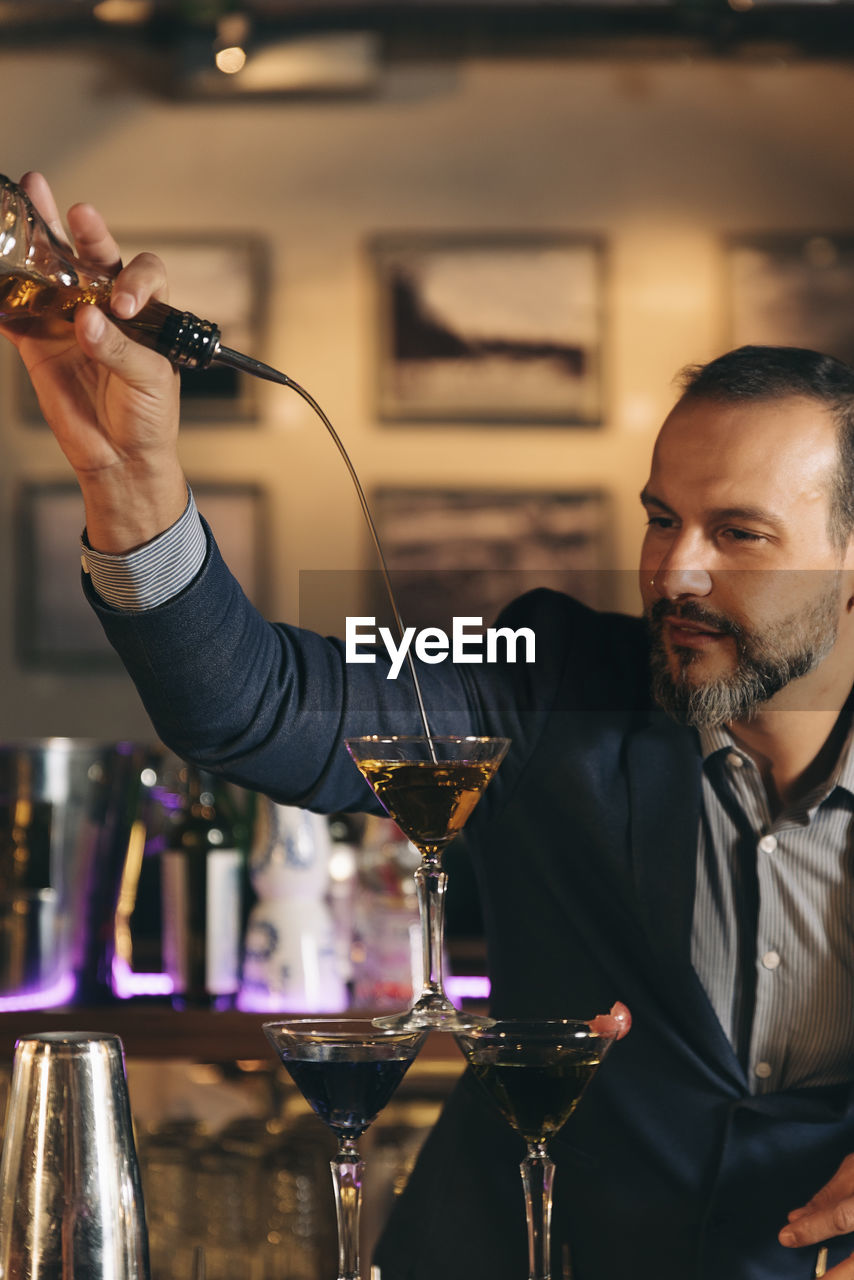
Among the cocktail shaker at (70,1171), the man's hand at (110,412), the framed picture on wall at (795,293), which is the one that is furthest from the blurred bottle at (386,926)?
the framed picture on wall at (795,293)

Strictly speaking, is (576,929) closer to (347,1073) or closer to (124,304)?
(347,1073)

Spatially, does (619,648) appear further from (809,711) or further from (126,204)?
(126,204)

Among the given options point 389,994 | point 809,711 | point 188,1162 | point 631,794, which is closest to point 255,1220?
point 188,1162

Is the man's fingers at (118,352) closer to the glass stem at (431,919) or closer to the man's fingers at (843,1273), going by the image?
the glass stem at (431,919)

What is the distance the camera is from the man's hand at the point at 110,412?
916 millimetres

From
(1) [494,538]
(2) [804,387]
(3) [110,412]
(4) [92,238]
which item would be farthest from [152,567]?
(1) [494,538]

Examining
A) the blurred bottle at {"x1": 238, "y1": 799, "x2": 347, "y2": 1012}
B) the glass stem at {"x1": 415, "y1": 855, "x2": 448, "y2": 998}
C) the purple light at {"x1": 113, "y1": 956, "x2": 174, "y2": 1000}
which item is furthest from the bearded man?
the purple light at {"x1": 113, "y1": 956, "x2": 174, "y2": 1000}

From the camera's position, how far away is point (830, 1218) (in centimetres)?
95

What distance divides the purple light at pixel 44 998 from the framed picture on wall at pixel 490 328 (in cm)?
105

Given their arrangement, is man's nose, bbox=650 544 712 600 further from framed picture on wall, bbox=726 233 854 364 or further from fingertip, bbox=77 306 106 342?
framed picture on wall, bbox=726 233 854 364

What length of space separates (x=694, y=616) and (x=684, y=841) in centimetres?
20

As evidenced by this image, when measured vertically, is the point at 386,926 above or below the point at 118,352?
below

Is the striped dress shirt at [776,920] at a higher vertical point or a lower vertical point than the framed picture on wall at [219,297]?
lower

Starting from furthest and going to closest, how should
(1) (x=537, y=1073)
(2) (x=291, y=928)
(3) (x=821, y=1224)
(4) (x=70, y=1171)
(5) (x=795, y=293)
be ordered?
(5) (x=795, y=293) → (2) (x=291, y=928) → (3) (x=821, y=1224) → (1) (x=537, y=1073) → (4) (x=70, y=1171)
